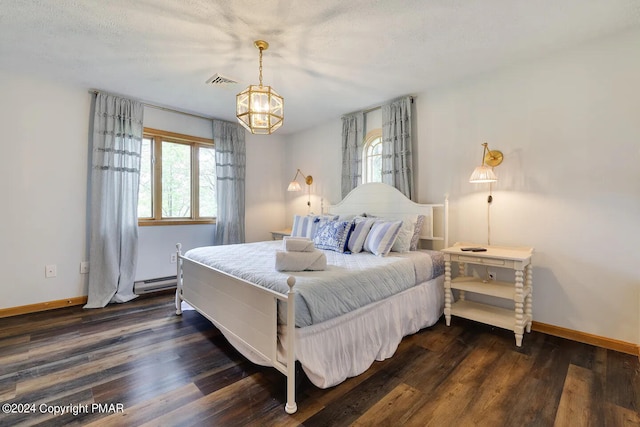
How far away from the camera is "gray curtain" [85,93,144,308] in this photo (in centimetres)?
344

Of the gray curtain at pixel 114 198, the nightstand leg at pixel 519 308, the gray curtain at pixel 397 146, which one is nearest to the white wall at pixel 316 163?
the gray curtain at pixel 397 146

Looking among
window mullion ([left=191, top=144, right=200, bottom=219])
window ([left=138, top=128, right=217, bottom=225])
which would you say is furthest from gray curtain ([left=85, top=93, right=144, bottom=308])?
window mullion ([left=191, top=144, right=200, bottom=219])

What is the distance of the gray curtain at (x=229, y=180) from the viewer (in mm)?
4449

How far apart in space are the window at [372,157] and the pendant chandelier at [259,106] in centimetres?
191

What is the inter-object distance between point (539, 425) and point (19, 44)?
4.65m

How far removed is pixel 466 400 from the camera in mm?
1763

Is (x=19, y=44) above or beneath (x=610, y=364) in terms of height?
above

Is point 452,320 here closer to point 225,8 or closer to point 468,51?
point 468,51

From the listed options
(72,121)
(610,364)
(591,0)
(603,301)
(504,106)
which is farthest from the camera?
(72,121)

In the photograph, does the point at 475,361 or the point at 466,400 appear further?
the point at 475,361

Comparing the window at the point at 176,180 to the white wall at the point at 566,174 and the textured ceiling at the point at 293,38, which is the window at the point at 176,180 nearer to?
the textured ceiling at the point at 293,38

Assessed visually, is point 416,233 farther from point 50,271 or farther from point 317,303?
point 50,271

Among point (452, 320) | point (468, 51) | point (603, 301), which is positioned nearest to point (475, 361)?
point (452, 320)

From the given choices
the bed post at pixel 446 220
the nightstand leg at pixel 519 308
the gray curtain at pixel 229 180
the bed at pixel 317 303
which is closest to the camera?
the bed at pixel 317 303
